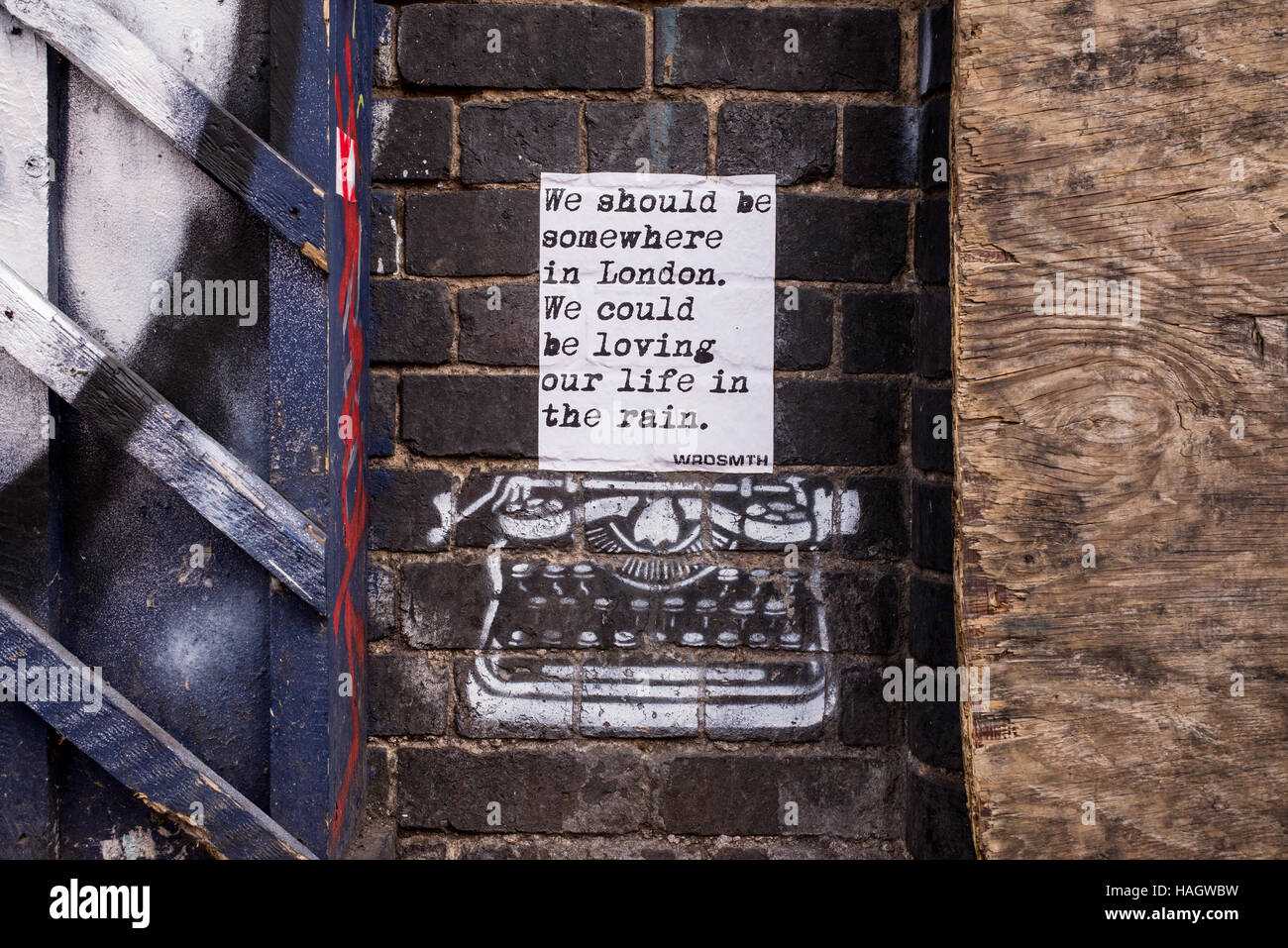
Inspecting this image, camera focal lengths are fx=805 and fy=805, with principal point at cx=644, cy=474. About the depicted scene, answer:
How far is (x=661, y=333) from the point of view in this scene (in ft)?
4.88

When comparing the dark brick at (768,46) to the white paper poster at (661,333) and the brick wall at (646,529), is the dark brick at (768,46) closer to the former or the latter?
the brick wall at (646,529)

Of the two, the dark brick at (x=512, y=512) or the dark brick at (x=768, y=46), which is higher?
the dark brick at (x=768, y=46)

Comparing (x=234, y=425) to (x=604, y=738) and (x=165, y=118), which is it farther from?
(x=604, y=738)

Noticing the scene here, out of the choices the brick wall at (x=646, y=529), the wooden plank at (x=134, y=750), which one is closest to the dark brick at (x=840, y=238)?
the brick wall at (x=646, y=529)

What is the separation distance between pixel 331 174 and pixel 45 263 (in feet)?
1.51

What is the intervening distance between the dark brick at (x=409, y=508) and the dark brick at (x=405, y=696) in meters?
0.21

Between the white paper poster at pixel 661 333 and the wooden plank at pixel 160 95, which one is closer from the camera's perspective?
the wooden plank at pixel 160 95

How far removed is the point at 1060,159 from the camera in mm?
1187

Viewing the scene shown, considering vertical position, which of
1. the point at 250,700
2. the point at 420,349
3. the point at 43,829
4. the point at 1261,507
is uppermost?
the point at 420,349

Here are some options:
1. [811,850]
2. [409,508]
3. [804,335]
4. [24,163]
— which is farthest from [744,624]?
[24,163]

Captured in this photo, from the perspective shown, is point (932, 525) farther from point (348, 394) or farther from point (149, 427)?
point (149, 427)

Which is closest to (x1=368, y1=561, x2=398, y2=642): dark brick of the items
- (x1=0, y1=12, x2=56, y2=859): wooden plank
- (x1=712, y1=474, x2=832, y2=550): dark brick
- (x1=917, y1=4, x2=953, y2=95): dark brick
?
(x1=0, y1=12, x2=56, y2=859): wooden plank

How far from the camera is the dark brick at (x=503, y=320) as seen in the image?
4.86 feet

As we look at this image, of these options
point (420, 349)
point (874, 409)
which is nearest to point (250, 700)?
point (420, 349)
